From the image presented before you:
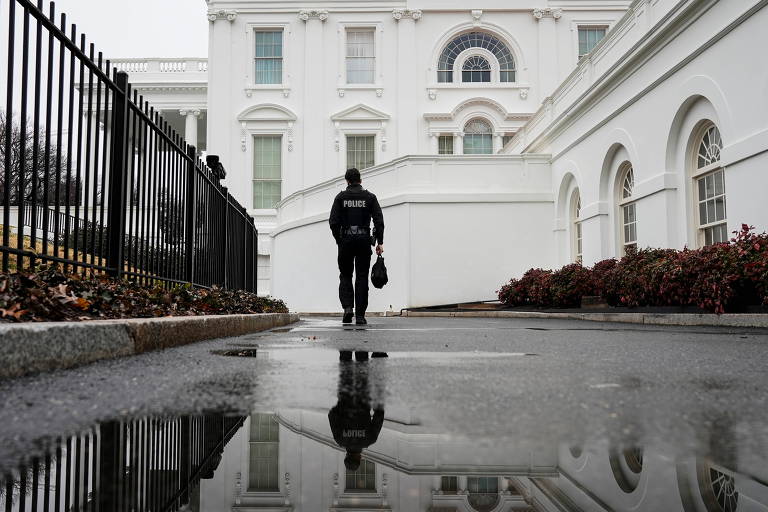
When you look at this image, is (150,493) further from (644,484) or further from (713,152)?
(713,152)

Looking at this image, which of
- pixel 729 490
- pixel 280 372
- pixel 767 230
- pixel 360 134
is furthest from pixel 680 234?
pixel 360 134

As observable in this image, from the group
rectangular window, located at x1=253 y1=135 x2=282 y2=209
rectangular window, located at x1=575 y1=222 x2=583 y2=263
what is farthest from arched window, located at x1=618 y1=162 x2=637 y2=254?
rectangular window, located at x1=253 y1=135 x2=282 y2=209

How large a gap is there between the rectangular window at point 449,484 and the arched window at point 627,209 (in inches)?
599

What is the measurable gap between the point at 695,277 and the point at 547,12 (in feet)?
79.9

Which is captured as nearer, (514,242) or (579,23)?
(514,242)

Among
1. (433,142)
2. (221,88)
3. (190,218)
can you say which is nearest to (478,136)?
(433,142)

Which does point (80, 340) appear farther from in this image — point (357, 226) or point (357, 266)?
point (357, 266)

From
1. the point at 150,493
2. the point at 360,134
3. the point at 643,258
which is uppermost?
the point at 360,134

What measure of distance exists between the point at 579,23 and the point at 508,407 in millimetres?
32055

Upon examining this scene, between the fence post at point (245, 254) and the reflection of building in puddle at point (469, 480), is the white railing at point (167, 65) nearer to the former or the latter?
the fence post at point (245, 254)

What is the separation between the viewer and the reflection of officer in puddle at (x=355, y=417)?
153 centimetres

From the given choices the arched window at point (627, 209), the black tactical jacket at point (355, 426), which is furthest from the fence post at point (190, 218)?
the arched window at point (627, 209)

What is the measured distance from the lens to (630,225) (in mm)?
15859

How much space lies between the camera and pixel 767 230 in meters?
9.96
